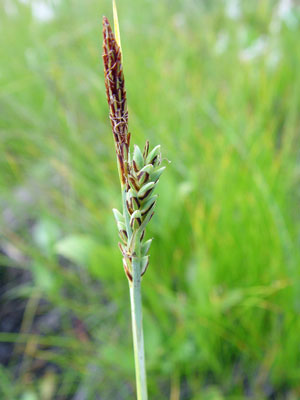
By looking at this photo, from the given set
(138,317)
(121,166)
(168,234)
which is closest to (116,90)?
(121,166)

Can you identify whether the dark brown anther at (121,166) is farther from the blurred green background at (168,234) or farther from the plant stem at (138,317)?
the blurred green background at (168,234)

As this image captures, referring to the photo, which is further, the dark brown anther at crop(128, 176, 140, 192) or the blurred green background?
the blurred green background

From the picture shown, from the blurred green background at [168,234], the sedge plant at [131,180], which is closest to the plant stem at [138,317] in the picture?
the sedge plant at [131,180]

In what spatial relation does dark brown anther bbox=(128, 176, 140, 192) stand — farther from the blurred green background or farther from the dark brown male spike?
the blurred green background

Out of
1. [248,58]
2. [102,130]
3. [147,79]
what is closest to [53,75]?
[102,130]

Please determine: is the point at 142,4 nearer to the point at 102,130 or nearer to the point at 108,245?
the point at 102,130

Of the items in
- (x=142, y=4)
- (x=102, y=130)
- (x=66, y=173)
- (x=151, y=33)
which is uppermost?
(x=142, y=4)

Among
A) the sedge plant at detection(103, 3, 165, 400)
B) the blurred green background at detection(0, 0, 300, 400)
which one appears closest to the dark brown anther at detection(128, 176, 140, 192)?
the sedge plant at detection(103, 3, 165, 400)
